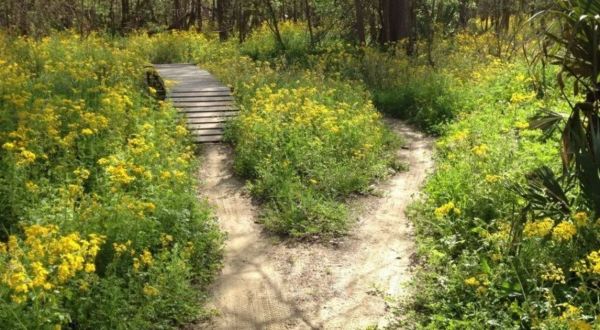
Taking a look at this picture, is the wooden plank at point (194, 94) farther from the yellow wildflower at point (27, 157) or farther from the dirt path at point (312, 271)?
the yellow wildflower at point (27, 157)

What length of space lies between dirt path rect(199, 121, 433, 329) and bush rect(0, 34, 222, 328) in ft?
1.12

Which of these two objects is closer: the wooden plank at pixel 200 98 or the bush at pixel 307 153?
the bush at pixel 307 153

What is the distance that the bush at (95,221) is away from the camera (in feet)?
13.2

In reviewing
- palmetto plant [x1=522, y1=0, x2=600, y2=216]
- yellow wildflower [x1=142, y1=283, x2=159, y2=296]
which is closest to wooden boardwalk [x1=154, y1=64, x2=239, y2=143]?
yellow wildflower [x1=142, y1=283, x2=159, y2=296]

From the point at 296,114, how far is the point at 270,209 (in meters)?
2.70

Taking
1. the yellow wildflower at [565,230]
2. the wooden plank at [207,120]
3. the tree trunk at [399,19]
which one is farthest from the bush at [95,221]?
the tree trunk at [399,19]

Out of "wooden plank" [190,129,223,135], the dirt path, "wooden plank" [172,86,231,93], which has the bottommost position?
the dirt path

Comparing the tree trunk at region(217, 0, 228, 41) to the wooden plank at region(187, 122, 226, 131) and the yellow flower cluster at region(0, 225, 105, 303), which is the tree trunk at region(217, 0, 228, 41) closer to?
the wooden plank at region(187, 122, 226, 131)

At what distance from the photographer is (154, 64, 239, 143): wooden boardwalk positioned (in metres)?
9.94

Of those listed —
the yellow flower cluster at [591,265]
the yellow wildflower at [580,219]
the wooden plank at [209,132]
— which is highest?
the wooden plank at [209,132]

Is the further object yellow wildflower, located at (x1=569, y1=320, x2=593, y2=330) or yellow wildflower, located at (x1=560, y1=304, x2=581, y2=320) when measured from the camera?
yellow wildflower, located at (x1=560, y1=304, x2=581, y2=320)

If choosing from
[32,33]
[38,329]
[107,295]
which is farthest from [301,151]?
[32,33]

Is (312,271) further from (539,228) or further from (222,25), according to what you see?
(222,25)

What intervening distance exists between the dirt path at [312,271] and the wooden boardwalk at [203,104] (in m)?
2.27
